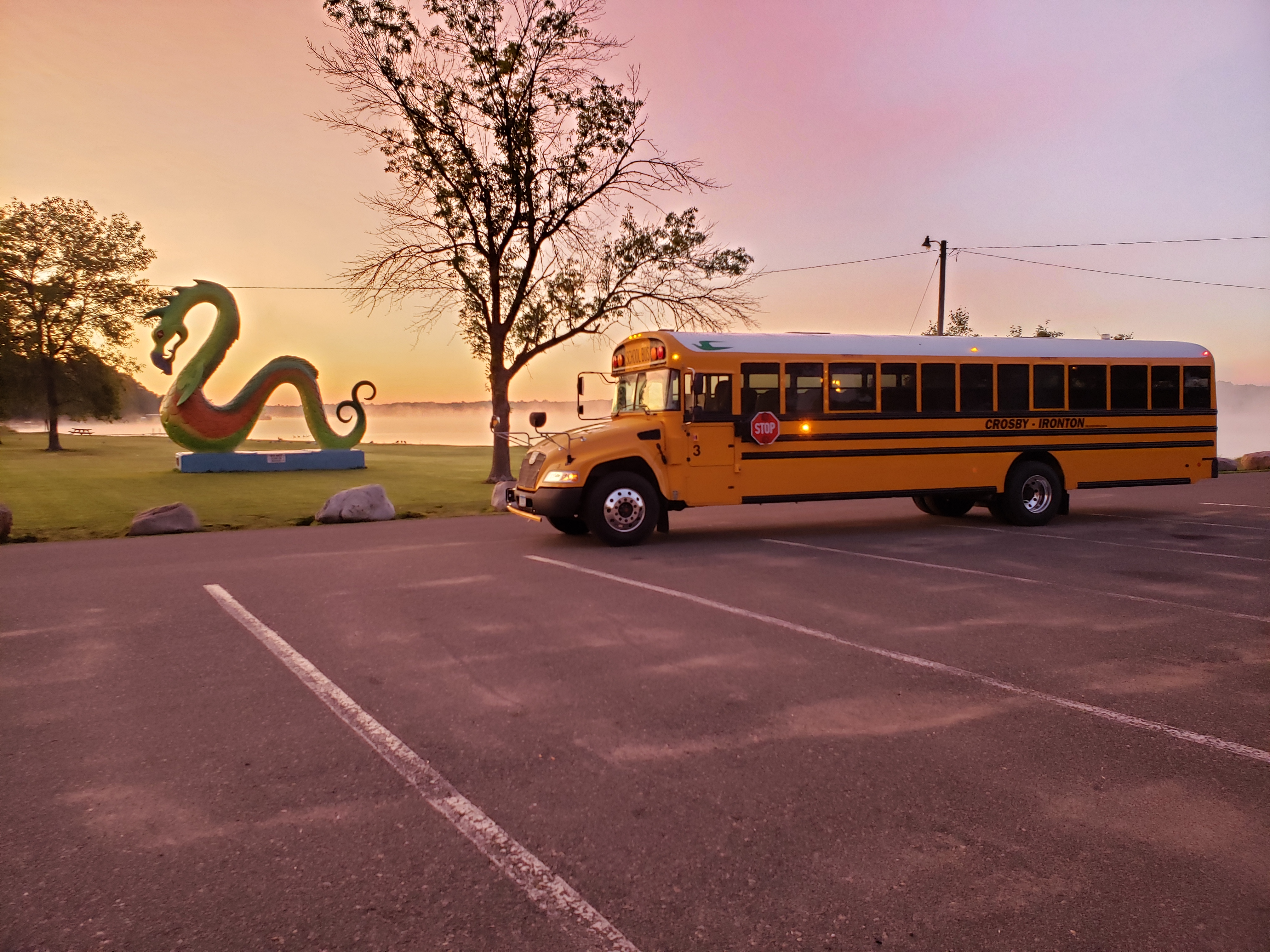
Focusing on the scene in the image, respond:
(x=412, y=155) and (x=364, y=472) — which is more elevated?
(x=412, y=155)

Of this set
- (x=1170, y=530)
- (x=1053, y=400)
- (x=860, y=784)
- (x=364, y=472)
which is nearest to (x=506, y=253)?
(x=364, y=472)

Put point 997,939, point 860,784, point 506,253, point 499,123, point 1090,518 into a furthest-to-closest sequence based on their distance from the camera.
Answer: point 506,253 < point 499,123 < point 1090,518 < point 860,784 < point 997,939

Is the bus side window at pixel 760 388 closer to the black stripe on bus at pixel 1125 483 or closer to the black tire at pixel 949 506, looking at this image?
the black tire at pixel 949 506

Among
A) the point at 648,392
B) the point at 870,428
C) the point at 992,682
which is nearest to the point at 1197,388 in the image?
the point at 870,428

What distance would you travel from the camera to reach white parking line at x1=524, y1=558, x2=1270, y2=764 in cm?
418

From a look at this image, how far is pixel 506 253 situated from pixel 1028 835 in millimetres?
22034

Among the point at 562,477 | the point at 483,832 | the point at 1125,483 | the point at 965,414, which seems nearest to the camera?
the point at 483,832

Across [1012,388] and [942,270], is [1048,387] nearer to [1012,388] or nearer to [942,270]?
[1012,388]

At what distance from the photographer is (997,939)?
8.45 feet

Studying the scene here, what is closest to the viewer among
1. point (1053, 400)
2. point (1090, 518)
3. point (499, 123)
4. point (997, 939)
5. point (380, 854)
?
point (997, 939)

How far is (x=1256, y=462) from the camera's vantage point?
26.8 metres

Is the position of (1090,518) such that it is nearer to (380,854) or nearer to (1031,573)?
(1031,573)

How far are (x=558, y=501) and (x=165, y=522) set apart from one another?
22.9 ft

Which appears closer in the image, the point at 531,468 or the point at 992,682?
the point at 992,682
